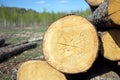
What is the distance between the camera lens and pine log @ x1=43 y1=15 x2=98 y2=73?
3.99 m

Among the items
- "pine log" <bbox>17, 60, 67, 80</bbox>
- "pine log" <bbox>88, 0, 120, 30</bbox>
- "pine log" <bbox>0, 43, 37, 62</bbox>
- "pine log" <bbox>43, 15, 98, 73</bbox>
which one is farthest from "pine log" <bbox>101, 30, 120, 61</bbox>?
"pine log" <bbox>0, 43, 37, 62</bbox>

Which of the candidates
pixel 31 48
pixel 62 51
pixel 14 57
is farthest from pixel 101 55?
pixel 31 48

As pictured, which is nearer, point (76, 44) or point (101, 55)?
point (76, 44)

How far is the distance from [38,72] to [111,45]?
3.92 feet

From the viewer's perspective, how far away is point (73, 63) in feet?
13.2

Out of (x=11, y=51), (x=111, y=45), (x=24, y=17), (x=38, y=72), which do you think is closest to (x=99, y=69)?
(x=111, y=45)

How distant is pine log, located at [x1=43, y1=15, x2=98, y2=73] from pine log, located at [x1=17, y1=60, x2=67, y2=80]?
0.69 feet

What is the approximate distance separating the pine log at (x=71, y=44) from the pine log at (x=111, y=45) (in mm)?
298

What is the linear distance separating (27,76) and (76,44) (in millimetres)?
985

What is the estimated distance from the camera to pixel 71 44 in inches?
160

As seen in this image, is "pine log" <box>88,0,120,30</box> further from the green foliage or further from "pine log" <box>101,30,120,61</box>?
the green foliage

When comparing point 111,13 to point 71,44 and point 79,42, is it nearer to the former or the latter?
point 79,42

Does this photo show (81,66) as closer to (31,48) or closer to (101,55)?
(101,55)

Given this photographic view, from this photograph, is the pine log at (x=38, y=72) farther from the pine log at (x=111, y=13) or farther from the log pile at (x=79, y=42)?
the pine log at (x=111, y=13)
